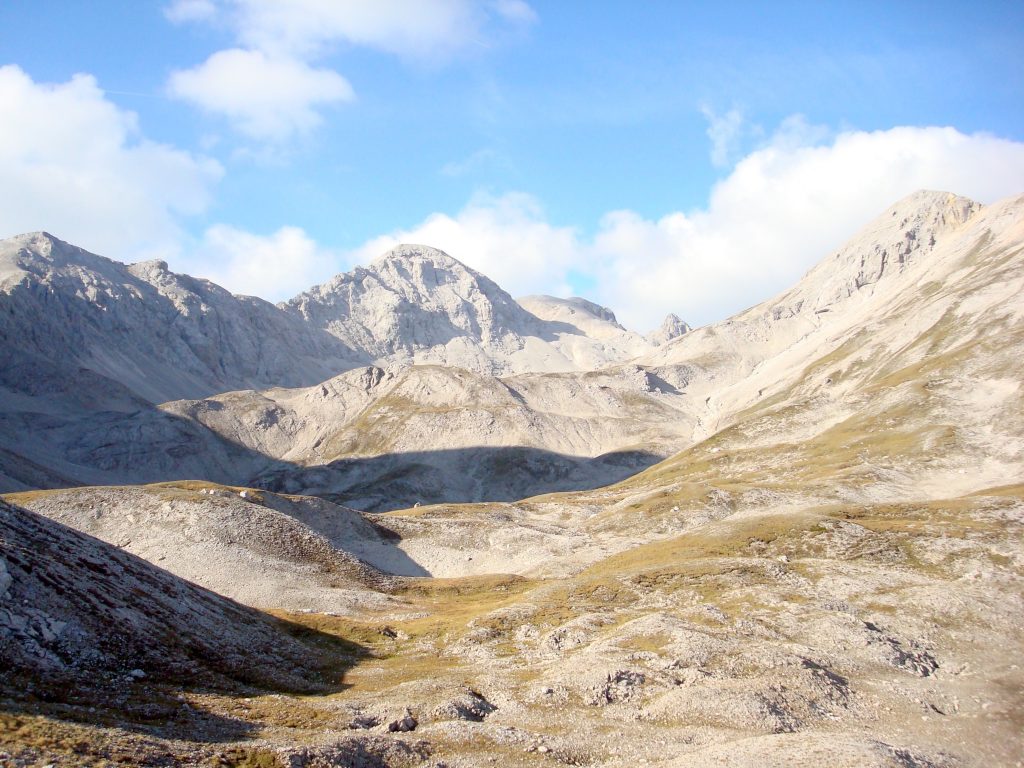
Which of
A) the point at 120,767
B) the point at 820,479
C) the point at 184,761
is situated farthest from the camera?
the point at 820,479

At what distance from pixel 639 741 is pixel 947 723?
65.0ft

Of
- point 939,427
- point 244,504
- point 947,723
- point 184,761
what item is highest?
point 939,427

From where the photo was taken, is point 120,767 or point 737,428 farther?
point 737,428

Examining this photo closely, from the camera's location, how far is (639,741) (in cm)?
3488

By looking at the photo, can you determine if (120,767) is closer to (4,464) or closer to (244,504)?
(244,504)

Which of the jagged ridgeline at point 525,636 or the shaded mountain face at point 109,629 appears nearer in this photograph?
the jagged ridgeline at point 525,636

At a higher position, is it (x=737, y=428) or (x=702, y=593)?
(x=737, y=428)

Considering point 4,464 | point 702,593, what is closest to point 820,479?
point 702,593

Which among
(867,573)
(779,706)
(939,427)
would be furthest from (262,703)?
(939,427)

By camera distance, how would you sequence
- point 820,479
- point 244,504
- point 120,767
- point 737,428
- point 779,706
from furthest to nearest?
1. point 737,428
2. point 820,479
3. point 244,504
4. point 779,706
5. point 120,767

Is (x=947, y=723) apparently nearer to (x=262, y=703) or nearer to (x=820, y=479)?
(x=262, y=703)

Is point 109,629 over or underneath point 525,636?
over

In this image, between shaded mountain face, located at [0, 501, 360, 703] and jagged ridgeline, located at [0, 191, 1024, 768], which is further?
shaded mountain face, located at [0, 501, 360, 703]

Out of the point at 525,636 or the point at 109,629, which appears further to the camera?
the point at 525,636
